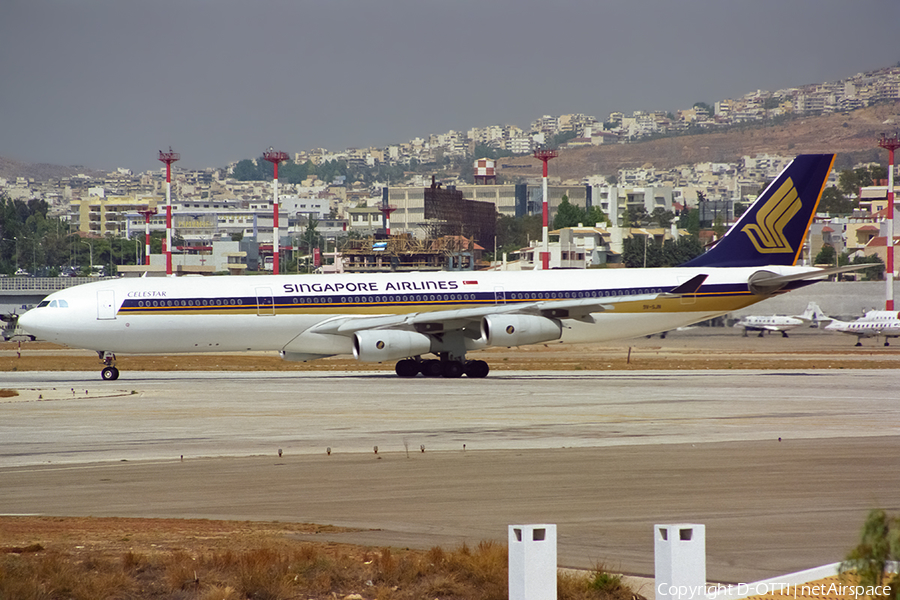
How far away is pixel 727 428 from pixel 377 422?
7742mm

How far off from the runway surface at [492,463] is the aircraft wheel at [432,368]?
6417mm

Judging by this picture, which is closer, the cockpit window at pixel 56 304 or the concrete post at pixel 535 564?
the concrete post at pixel 535 564

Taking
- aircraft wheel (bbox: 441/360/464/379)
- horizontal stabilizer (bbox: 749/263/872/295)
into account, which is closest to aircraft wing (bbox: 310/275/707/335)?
aircraft wheel (bbox: 441/360/464/379)

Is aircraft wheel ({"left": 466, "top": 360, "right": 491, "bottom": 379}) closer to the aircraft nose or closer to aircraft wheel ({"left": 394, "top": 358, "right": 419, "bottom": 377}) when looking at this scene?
aircraft wheel ({"left": 394, "top": 358, "right": 419, "bottom": 377})

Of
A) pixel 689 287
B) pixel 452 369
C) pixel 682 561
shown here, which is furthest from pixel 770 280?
pixel 682 561

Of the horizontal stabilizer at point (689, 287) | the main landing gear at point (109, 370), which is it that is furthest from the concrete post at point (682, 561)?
the main landing gear at point (109, 370)

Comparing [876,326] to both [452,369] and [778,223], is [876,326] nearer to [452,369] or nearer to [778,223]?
[778,223]

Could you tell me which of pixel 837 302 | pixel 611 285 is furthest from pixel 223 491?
pixel 837 302

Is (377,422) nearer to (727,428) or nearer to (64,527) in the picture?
(727,428)

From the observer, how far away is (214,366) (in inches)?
1861

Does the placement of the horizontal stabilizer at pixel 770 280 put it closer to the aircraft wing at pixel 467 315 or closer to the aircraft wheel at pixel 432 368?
the aircraft wing at pixel 467 315

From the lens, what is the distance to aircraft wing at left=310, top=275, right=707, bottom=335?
116 ft

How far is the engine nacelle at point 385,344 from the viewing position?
34469 mm

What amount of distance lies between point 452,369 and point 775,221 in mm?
14955
